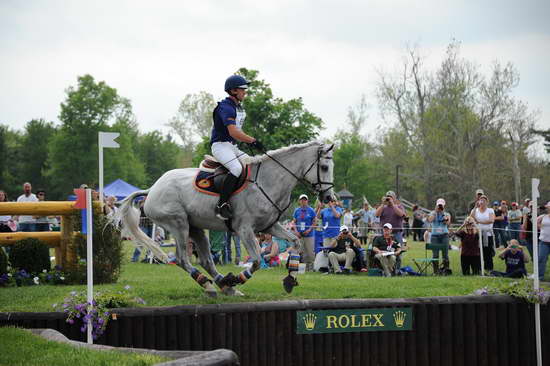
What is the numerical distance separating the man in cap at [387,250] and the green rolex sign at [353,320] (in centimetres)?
458

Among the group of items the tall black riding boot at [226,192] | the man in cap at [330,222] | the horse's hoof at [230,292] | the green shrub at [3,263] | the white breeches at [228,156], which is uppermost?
the white breeches at [228,156]

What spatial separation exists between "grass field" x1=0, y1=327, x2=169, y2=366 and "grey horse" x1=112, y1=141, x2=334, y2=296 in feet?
9.41

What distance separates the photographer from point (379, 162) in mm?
55469

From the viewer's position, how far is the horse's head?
8.72 metres

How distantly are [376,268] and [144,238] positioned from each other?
601 centimetres

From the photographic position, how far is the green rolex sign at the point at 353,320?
853cm

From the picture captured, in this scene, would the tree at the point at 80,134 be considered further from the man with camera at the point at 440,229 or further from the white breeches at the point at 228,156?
the white breeches at the point at 228,156

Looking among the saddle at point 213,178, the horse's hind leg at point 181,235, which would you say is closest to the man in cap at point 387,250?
the horse's hind leg at point 181,235

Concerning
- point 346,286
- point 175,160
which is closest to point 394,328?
point 346,286

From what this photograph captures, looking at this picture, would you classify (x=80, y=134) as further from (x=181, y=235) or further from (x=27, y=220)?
(x=181, y=235)

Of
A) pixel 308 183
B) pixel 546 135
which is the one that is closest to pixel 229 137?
pixel 308 183

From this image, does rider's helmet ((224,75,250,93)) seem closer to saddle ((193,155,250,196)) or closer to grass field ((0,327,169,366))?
saddle ((193,155,250,196))

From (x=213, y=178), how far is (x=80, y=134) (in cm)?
4969

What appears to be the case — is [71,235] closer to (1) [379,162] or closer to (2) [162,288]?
(2) [162,288]
